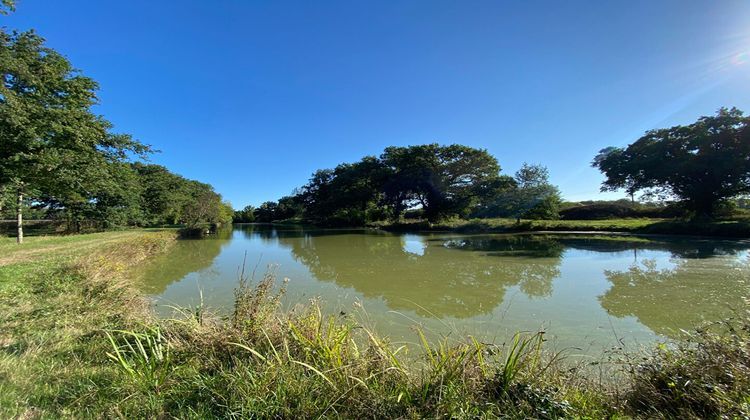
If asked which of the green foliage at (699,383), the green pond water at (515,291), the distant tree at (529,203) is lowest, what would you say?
the green pond water at (515,291)

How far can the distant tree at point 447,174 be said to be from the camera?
115 feet

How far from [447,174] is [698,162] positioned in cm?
2017

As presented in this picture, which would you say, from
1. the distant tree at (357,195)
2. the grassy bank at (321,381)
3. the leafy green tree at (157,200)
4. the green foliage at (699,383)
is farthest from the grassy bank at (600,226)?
the leafy green tree at (157,200)

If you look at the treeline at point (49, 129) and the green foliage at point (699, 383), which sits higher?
the treeline at point (49, 129)

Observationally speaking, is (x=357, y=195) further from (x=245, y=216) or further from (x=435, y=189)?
(x=245, y=216)

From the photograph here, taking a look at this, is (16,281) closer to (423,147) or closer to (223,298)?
→ (223,298)

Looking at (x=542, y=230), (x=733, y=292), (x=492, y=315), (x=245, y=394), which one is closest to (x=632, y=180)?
(x=542, y=230)

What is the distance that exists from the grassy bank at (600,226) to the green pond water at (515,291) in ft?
22.1

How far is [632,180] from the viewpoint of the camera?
27.8m

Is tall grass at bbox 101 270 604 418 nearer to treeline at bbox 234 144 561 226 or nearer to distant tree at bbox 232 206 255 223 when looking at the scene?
treeline at bbox 234 144 561 226

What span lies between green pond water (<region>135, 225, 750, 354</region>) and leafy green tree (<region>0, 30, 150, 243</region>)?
4.04 m

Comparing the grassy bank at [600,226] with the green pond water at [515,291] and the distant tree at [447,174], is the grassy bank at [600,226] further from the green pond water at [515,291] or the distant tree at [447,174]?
the green pond water at [515,291]

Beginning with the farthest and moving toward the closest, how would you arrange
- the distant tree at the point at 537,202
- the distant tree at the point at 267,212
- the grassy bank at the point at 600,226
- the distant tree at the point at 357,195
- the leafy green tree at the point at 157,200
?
the distant tree at the point at 267,212 → the distant tree at the point at 357,195 → the leafy green tree at the point at 157,200 → the distant tree at the point at 537,202 → the grassy bank at the point at 600,226

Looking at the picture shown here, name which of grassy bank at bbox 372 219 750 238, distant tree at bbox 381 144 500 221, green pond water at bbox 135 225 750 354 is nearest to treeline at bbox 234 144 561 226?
distant tree at bbox 381 144 500 221
